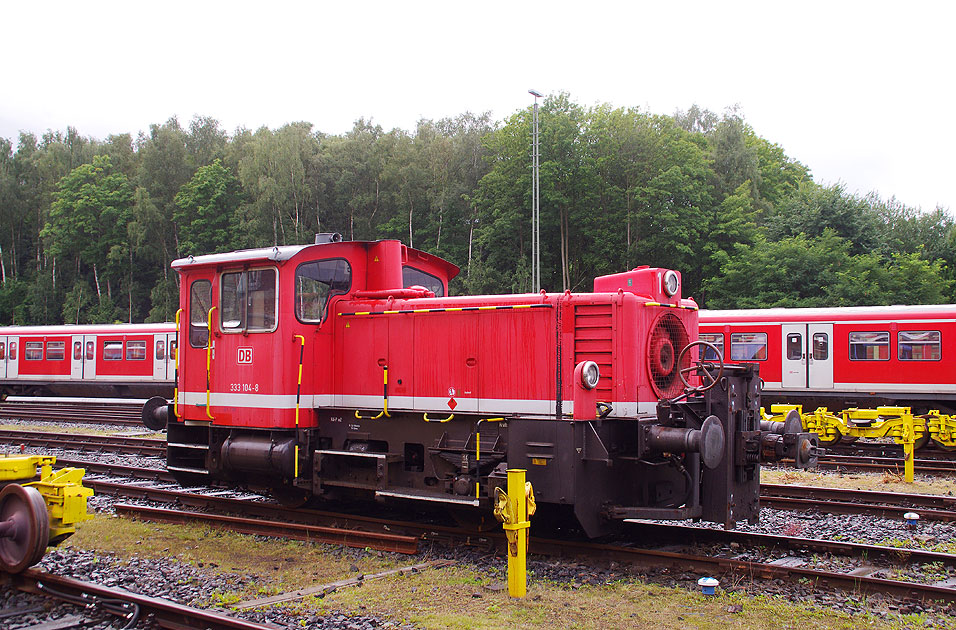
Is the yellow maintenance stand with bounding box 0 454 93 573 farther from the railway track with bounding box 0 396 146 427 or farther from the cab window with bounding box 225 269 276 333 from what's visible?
the railway track with bounding box 0 396 146 427

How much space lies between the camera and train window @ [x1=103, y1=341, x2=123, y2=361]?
1089 inches

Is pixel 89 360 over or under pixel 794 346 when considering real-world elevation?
under

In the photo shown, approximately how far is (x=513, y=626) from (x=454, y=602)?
736 millimetres

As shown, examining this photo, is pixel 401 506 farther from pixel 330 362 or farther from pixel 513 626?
pixel 513 626

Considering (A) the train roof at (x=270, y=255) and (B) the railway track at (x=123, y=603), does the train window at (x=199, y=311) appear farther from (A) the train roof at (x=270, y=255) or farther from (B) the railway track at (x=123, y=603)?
(B) the railway track at (x=123, y=603)

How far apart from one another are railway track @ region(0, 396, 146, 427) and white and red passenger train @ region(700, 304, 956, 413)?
16.1 metres

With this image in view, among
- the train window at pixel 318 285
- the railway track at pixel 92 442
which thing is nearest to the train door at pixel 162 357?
the railway track at pixel 92 442

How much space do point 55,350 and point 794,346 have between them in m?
26.6

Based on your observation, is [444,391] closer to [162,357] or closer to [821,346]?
[821,346]

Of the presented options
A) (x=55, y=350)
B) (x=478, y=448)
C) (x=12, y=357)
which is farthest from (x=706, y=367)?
(x=12, y=357)

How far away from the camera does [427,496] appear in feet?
25.2

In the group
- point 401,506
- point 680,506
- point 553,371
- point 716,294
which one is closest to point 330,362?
point 401,506

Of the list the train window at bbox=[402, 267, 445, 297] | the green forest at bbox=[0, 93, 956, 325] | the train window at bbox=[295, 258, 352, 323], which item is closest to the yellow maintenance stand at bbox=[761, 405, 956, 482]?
the train window at bbox=[402, 267, 445, 297]

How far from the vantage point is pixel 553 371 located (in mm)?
7527
